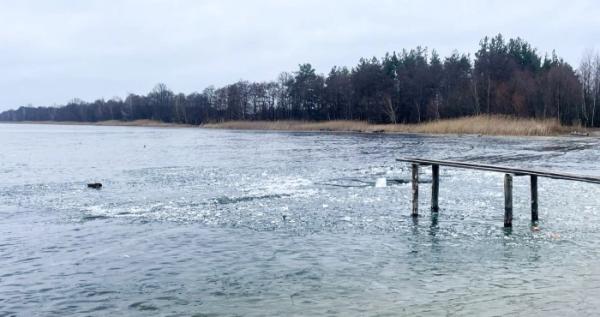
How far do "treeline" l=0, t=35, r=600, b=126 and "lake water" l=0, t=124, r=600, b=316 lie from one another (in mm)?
60071

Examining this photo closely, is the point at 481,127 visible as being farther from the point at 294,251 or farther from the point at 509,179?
the point at 294,251

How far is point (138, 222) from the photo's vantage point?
607 inches

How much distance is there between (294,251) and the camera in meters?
12.1

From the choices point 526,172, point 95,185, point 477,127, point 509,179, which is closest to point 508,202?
point 509,179

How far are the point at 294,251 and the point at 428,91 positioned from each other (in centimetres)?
8857

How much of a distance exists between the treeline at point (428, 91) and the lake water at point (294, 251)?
197 ft

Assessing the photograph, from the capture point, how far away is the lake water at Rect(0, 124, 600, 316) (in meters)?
8.82

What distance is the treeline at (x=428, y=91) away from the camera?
76.4 metres

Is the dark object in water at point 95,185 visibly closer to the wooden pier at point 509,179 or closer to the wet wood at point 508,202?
the wooden pier at point 509,179

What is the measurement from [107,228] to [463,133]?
60678mm

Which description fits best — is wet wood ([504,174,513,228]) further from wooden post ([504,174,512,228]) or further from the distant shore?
the distant shore

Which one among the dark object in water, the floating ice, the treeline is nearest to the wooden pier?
the floating ice

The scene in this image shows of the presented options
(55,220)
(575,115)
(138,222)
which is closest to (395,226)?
(138,222)

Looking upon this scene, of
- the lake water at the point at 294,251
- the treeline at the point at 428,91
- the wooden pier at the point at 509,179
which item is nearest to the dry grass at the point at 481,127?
the treeline at the point at 428,91
